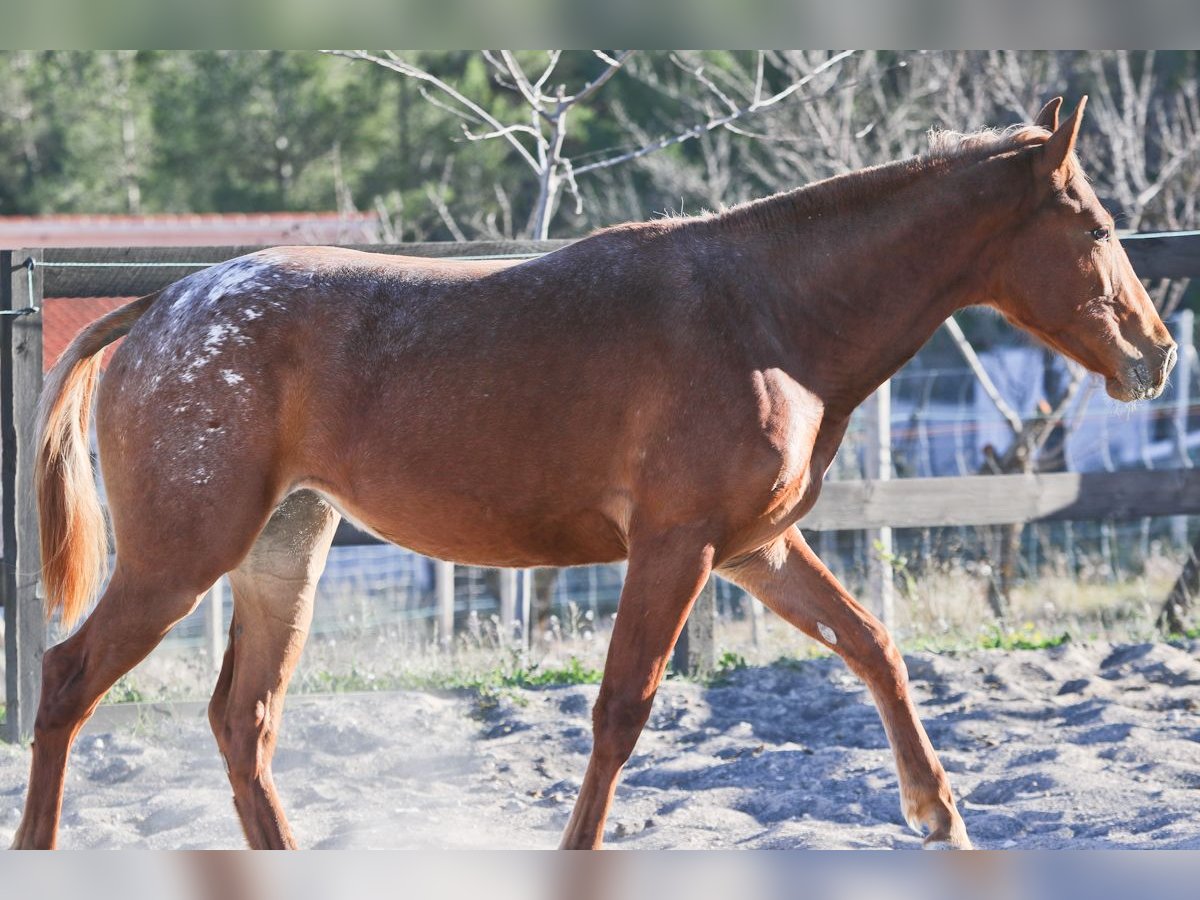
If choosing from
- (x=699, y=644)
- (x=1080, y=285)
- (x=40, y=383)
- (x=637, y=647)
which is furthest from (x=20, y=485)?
(x=1080, y=285)

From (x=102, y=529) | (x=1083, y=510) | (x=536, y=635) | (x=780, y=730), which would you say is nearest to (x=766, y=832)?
(x=780, y=730)

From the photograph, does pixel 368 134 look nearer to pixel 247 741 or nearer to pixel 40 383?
pixel 40 383

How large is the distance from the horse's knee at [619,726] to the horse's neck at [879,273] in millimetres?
1007

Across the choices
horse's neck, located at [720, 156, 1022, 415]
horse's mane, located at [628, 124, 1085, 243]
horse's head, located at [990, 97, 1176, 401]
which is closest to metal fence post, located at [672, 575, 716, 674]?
horse's neck, located at [720, 156, 1022, 415]

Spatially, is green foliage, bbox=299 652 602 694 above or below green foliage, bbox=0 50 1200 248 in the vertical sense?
below

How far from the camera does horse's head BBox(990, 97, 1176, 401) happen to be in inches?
150

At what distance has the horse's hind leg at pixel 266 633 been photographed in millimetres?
4070

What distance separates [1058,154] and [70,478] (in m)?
3.04

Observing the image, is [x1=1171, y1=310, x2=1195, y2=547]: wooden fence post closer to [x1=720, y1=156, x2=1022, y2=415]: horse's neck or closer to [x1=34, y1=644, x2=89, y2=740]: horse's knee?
[x1=720, y1=156, x2=1022, y2=415]: horse's neck

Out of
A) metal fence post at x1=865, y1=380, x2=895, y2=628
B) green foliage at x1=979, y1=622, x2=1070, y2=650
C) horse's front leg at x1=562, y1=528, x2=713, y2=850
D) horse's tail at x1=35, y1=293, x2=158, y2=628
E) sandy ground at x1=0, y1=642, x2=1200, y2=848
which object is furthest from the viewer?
metal fence post at x1=865, y1=380, x2=895, y2=628

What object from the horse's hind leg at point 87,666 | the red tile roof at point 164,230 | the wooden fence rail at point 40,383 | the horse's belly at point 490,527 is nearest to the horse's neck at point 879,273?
the horse's belly at point 490,527

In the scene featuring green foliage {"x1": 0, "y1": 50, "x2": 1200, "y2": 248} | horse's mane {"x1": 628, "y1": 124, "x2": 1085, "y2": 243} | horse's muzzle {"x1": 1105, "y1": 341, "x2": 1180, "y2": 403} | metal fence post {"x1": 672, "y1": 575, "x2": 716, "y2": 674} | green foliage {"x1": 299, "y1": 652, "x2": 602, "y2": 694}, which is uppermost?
green foliage {"x1": 0, "y1": 50, "x2": 1200, "y2": 248}

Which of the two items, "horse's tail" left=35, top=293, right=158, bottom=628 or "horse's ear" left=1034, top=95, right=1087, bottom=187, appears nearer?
"horse's ear" left=1034, top=95, right=1087, bottom=187

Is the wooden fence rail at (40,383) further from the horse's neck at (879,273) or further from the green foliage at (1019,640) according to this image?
the horse's neck at (879,273)
